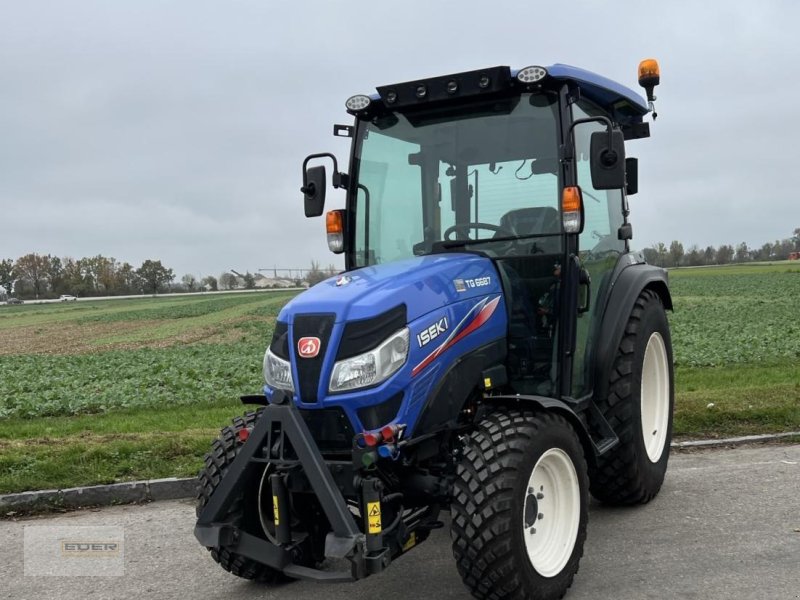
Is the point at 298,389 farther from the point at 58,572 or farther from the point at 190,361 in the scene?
the point at 190,361

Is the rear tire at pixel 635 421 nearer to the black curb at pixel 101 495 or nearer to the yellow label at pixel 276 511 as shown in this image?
the yellow label at pixel 276 511

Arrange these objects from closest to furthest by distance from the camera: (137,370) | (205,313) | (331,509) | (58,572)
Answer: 1. (331,509)
2. (58,572)
3. (137,370)
4. (205,313)

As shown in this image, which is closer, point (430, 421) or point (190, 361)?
point (430, 421)

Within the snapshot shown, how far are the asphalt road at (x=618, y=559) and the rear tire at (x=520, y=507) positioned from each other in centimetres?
31

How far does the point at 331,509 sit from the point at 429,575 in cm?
120

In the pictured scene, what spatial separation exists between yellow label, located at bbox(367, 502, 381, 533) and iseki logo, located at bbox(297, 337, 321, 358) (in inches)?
31.1

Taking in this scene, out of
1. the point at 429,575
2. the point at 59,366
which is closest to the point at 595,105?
the point at 429,575

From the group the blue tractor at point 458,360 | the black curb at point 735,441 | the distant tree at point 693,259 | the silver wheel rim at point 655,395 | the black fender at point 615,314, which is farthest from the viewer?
the distant tree at point 693,259

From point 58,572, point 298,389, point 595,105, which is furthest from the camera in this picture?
point 595,105

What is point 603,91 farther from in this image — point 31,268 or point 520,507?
point 31,268

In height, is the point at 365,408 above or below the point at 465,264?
below

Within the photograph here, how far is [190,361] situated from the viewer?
1703cm

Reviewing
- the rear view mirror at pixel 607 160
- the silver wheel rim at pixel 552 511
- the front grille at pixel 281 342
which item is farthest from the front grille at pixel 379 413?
the rear view mirror at pixel 607 160

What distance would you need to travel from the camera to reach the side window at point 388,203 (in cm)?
484
